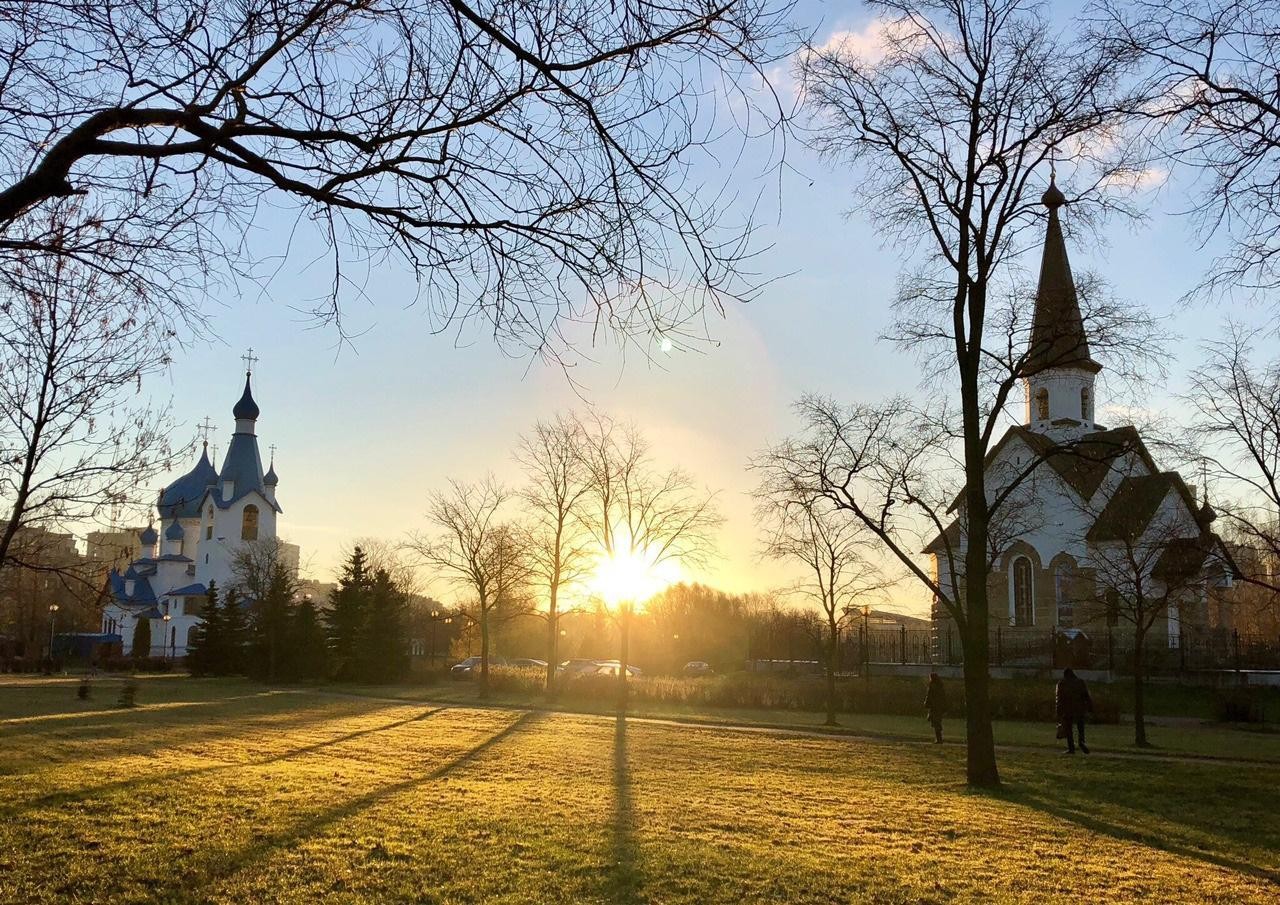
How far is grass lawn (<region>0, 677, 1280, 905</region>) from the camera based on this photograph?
784 centimetres

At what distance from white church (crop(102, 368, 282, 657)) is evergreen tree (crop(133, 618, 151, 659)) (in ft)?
4.32

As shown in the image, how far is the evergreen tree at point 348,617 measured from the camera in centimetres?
4731

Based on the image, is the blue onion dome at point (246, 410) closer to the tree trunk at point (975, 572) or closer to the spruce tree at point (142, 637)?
the spruce tree at point (142, 637)

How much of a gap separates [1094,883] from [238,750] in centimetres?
1309

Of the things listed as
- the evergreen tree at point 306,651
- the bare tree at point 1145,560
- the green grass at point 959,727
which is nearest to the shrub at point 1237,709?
the green grass at point 959,727

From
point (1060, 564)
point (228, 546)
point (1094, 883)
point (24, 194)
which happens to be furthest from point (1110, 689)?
point (228, 546)

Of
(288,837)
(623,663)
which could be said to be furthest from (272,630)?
(288,837)

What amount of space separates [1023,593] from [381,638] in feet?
107

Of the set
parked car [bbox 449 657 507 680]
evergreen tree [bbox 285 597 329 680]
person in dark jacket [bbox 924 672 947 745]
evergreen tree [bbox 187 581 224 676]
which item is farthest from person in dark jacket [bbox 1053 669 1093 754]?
evergreen tree [bbox 187 581 224 676]

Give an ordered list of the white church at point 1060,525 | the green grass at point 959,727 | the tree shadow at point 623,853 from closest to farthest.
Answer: the tree shadow at point 623,853 → the green grass at point 959,727 → the white church at point 1060,525

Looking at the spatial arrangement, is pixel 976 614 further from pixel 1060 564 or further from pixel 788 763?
Answer: pixel 1060 564

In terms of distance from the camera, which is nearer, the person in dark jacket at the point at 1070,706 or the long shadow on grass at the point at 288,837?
the long shadow on grass at the point at 288,837

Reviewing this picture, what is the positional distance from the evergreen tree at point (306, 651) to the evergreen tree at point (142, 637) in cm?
2294

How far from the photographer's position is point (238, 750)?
1605 centimetres
